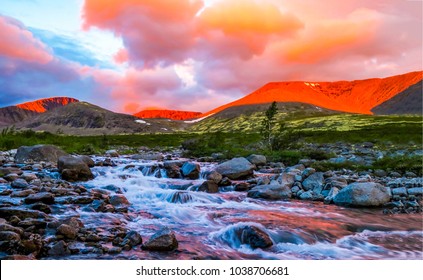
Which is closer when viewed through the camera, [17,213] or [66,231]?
[66,231]

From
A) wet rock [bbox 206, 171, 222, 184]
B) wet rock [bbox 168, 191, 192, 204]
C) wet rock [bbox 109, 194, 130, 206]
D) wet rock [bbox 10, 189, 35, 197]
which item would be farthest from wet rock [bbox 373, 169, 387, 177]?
wet rock [bbox 10, 189, 35, 197]

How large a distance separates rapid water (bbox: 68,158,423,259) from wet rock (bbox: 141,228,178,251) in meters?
0.19

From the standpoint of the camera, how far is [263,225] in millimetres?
10422

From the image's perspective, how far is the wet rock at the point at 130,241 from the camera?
7673 mm

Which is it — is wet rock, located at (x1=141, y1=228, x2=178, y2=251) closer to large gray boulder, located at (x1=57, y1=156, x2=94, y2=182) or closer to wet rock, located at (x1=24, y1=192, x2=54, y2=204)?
wet rock, located at (x1=24, y1=192, x2=54, y2=204)

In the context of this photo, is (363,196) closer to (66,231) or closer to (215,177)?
(215,177)

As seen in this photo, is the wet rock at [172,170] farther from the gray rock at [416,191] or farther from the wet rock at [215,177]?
the gray rock at [416,191]

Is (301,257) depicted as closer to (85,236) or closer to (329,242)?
(329,242)

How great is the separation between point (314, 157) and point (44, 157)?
65.3 ft

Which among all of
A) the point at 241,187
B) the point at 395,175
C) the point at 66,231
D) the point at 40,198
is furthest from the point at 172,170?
the point at 395,175

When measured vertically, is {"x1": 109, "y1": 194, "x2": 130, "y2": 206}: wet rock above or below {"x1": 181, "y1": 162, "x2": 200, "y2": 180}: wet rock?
below

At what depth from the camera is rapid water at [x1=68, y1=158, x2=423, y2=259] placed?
844 centimetres

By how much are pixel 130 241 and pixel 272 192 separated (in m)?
8.31

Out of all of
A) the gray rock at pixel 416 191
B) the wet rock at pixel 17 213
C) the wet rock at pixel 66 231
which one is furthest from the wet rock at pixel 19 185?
the gray rock at pixel 416 191
